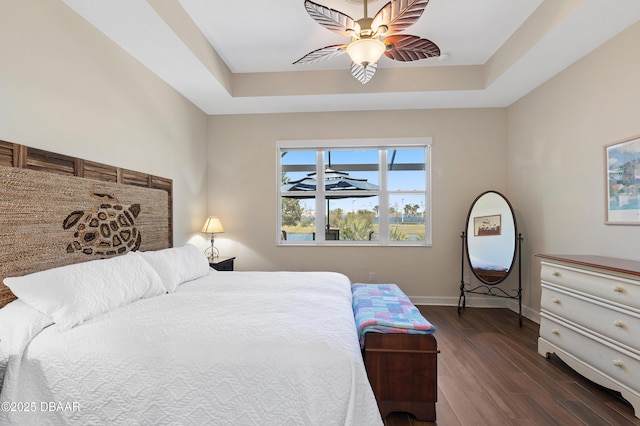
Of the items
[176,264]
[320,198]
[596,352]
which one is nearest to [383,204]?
[320,198]

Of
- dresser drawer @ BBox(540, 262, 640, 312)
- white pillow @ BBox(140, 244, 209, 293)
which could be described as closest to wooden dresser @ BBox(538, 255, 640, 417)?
dresser drawer @ BBox(540, 262, 640, 312)

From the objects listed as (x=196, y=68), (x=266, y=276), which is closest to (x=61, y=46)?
(x=196, y=68)

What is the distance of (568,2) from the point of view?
2.16 metres

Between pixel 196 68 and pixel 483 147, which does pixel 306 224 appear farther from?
pixel 483 147

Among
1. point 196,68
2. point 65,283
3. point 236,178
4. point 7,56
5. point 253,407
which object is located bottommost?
point 253,407

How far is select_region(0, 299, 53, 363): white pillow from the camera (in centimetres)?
130

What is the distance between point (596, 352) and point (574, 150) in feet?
6.16

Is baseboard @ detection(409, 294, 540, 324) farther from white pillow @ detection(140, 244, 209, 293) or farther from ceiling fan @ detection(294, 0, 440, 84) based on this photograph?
ceiling fan @ detection(294, 0, 440, 84)

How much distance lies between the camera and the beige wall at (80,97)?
1.71 metres

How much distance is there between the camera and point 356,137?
13.4 ft

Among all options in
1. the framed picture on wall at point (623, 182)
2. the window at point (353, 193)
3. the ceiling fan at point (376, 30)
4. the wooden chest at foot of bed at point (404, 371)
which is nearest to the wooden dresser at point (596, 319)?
the framed picture on wall at point (623, 182)

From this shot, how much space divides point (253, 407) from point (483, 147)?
4112 mm

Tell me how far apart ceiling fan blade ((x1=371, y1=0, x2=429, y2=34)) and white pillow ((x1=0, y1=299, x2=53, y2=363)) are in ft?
8.55

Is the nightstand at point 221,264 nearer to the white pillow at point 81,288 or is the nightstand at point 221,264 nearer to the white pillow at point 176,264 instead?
the white pillow at point 176,264
